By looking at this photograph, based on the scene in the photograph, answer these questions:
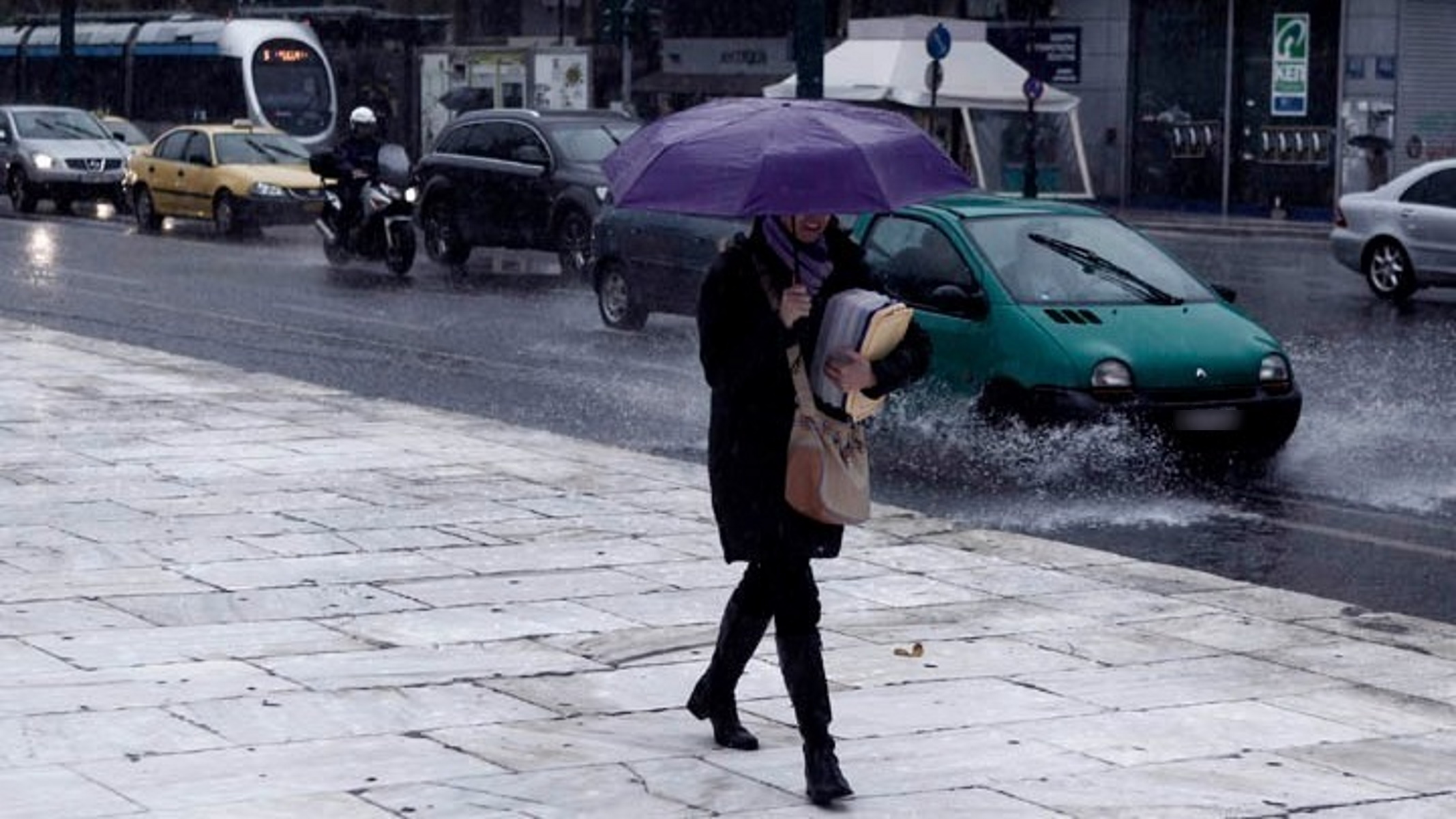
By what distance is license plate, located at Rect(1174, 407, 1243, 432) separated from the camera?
1349 cm

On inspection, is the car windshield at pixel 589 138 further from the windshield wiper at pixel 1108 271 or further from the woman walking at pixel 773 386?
the woman walking at pixel 773 386

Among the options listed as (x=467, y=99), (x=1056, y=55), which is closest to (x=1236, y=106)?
(x=1056, y=55)

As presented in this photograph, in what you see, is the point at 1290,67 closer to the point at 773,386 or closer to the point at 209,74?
the point at 209,74

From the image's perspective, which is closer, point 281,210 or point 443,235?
point 443,235

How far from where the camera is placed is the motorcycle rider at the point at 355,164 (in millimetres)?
28188

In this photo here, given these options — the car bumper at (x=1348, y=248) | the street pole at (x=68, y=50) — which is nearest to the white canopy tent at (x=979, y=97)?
the street pole at (x=68, y=50)

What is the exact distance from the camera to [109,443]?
44.4 feet

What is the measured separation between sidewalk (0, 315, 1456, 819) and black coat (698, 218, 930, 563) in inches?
25.3

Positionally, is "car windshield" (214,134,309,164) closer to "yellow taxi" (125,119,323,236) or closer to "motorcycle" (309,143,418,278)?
"yellow taxi" (125,119,323,236)

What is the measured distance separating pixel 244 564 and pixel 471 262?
2047cm

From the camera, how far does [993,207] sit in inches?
592

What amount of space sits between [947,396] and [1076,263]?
114cm

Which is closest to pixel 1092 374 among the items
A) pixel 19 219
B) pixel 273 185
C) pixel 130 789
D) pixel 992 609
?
pixel 992 609

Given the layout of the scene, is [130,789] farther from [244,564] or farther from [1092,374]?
[1092,374]
